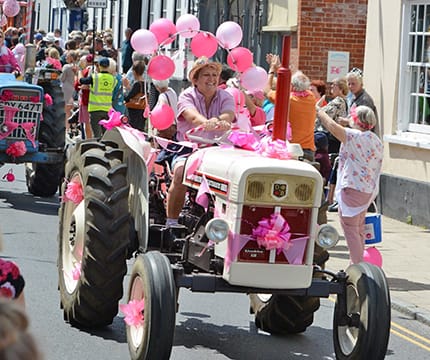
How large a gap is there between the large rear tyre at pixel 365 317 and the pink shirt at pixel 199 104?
Answer: 72.7 inches

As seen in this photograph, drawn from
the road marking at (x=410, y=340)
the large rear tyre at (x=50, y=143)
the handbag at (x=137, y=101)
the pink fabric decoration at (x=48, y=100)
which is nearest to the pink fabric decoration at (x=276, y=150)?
the road marking at (x=410, y=340)

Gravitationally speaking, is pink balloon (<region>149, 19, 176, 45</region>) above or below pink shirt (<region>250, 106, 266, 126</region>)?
above

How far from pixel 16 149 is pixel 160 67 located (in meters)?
6.57

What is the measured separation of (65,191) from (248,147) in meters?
1.77

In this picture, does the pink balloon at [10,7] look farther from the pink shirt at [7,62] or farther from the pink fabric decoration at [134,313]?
the pink fabric decoration at [134,313]

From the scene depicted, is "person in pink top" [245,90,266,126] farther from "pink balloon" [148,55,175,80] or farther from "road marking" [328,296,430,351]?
"road marking" [328,296,430,351]

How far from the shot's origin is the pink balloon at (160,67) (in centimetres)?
827

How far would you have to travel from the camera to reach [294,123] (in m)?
12.7

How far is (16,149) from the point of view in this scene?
14.5 m

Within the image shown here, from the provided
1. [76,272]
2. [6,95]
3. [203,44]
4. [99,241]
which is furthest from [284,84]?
[6,95]

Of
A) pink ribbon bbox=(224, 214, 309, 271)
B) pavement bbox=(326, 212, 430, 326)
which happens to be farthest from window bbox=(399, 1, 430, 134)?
pink ribbon bbox=(224, 214, 309, 271)

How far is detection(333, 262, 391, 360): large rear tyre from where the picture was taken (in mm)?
6547

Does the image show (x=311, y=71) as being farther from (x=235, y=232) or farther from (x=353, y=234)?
(x=235, y=232)

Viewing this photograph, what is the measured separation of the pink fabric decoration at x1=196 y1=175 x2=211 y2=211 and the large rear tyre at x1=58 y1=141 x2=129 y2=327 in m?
0.68
